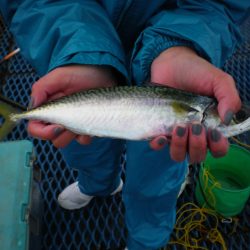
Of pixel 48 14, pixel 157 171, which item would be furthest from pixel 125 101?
pixel 48 14

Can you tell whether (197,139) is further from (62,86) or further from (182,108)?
(62,86)

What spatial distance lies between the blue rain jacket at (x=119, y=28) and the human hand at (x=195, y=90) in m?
0.06

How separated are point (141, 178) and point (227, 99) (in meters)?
0.52

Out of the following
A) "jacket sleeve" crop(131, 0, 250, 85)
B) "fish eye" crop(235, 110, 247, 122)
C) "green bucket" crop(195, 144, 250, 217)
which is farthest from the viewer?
"green bucket" crop(195, 144, 250, 217)

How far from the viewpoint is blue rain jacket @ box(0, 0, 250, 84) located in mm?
1199

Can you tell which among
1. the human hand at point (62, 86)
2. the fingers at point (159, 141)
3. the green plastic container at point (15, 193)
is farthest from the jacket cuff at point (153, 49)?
the green plastic container at point (15, 193)

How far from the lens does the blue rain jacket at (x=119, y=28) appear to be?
47.2 inches

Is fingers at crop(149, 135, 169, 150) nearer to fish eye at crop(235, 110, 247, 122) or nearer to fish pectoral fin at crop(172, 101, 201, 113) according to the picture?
fish pectoral fin at crop(172, 101, 201, 113)

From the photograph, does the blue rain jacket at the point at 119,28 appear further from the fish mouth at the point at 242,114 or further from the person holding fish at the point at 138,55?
the fish mouth at the point at 242,114

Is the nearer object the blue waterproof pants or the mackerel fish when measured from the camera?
the mackerel fish

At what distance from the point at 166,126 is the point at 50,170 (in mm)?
1161

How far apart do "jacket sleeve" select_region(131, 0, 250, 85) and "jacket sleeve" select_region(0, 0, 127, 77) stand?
0.30ft

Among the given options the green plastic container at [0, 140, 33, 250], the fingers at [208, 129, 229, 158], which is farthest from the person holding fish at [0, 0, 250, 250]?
the green plastic container at [0, 140, 33, 250]

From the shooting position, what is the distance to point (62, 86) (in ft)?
4.19
